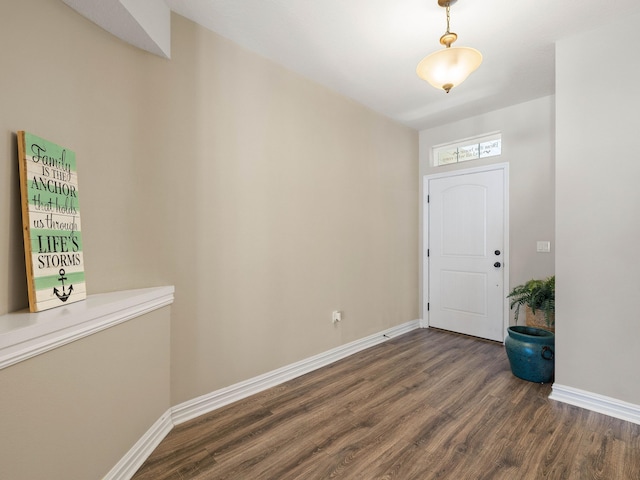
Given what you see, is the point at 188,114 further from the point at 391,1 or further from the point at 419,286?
the point at 419,286

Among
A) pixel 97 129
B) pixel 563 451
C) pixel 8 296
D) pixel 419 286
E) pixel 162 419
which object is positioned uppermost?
pixel 97 129

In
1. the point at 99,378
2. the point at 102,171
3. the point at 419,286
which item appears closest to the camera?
the point at 99,378

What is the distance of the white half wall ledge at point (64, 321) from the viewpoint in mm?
1042

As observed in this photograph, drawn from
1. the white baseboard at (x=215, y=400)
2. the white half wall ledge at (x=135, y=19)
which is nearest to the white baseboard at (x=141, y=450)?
the white baseboard at (x=215, y=400)

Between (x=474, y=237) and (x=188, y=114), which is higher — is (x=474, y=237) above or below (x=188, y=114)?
below

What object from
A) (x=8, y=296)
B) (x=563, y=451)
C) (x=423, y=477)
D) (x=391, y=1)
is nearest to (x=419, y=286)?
(x=563, y=451)

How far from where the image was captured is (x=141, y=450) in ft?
5.57

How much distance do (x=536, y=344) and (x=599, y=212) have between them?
3.94 feet

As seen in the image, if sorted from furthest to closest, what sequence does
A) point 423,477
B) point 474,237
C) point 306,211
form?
point 474,237, point 306,211, point 423,477

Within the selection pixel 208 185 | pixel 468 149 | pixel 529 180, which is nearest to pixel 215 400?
pixel 208 185

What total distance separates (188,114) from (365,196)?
6.77ft

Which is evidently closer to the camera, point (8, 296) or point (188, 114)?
point (8, 296)

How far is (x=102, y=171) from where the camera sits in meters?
1.72

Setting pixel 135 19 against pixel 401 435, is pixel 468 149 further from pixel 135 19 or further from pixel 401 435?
pixel 135 19
